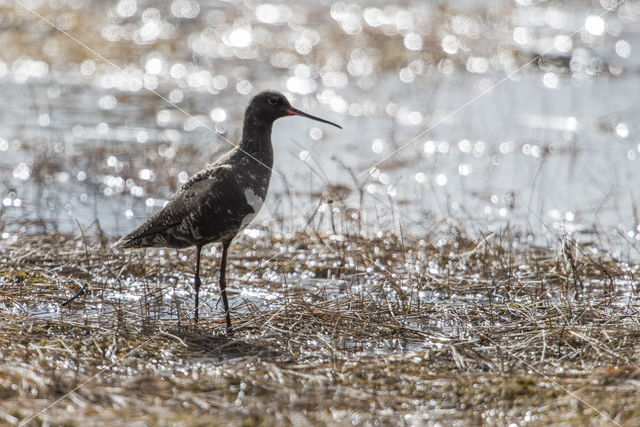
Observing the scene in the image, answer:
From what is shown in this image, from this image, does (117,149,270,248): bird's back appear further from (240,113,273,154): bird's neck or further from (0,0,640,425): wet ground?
(0,0,640,425): wet ground

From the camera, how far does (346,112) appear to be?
1334cm

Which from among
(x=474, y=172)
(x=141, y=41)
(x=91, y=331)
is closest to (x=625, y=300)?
(x=91, y=331)

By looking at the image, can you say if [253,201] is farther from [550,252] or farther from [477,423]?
[550,252]

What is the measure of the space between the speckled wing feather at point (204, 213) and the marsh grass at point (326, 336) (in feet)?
1.50

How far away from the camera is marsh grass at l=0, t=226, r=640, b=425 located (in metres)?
4.29

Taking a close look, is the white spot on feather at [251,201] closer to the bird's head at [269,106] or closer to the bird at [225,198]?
the bird at [225,198]

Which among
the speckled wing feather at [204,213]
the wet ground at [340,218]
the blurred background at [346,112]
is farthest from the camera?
the blurred background at [346,112]

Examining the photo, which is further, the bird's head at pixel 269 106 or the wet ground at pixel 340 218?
the bird's head at pixel 269 106

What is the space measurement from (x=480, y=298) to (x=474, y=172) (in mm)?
4262

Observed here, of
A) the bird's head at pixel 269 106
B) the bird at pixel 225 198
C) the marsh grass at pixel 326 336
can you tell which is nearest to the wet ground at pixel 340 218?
the marsh grass at pixel 326 336

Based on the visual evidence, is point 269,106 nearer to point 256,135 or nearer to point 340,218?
point 256,135

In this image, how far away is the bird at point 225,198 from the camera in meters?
5.66

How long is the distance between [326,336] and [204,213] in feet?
3.72

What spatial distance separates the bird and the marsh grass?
1.42 ft
